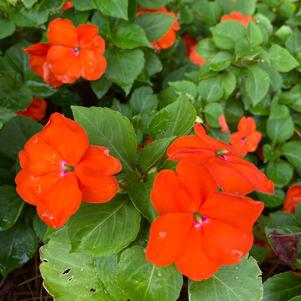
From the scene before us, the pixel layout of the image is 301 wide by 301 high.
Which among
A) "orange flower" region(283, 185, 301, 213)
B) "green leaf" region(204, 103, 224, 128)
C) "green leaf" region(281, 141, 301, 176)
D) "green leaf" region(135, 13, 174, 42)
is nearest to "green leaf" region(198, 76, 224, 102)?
"green leaf" region(204, 103, 224, 128)

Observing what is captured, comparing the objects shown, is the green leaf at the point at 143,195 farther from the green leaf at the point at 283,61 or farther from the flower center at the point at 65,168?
the green leaf at the point at 283,61

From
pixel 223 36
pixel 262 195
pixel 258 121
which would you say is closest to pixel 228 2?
pixel 223 36

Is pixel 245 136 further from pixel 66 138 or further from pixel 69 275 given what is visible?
pixel 66 138

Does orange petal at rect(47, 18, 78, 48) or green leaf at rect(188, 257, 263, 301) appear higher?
orange petal at rect(47, 18, 78, 48)

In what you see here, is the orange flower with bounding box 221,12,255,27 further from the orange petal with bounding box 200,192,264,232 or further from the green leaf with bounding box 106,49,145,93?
the orange petal with bounding box 200,192,264,232

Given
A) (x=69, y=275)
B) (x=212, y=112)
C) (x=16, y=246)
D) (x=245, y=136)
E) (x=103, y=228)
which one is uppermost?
(x=103, y=228)

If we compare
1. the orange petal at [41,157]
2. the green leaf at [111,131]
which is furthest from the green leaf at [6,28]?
the orange petal at [41,157]

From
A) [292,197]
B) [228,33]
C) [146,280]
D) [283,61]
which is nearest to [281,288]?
[292,197]
